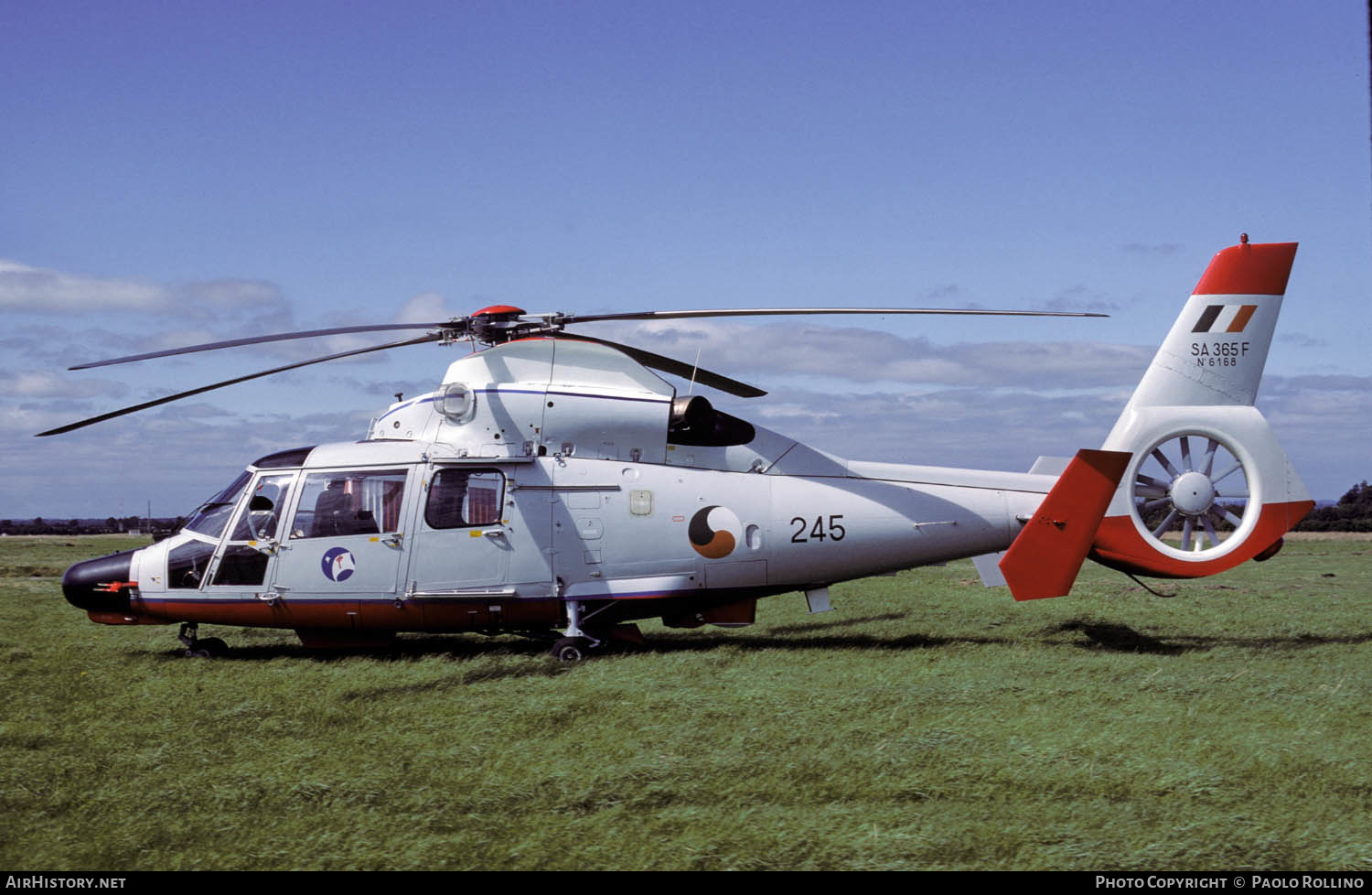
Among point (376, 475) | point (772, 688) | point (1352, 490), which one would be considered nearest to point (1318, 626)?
point (772, 688)

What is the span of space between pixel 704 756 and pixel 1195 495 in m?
7.82

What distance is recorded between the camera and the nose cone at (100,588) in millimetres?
12078

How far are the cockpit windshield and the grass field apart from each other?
1596 mm

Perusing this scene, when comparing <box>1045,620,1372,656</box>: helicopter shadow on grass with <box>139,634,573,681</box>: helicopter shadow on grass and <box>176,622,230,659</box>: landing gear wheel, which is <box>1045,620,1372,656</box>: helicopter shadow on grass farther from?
<box>176,622,230,659</box>: landing gear wheel

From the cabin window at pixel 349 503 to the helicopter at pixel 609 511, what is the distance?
0.08 feet

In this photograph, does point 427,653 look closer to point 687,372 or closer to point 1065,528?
point 687,372

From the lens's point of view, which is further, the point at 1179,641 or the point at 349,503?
the point at 1179,641

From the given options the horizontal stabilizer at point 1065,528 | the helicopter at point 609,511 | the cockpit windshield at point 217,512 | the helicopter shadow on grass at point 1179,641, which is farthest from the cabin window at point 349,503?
the helicopter shadow on grass at point 1179,641

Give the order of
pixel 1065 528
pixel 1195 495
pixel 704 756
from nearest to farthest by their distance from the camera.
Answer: pixel 704 756, pixel 1065 528, pixel 1195 495

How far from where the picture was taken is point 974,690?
9.01 meters

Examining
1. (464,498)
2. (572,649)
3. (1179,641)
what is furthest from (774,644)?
(1179,641)

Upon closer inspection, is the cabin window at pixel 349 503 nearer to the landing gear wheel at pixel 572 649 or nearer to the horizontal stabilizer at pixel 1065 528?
the landing gear wheel at pixel 572 649

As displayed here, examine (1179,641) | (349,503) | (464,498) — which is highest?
(464,498)

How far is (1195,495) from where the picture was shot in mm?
11703
